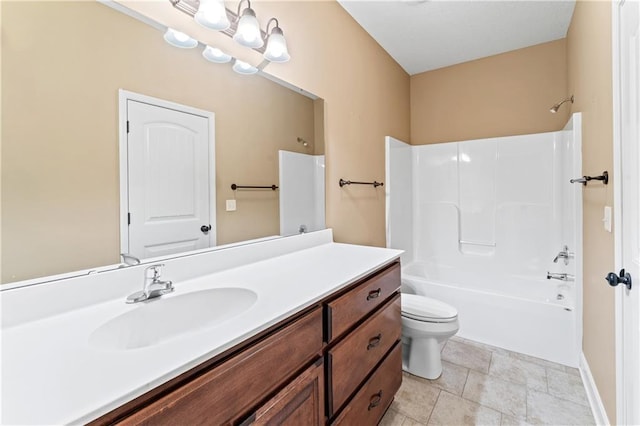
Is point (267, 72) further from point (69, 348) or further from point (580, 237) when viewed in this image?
point (580, 237)

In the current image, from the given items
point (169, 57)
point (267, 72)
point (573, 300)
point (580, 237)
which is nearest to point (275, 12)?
point (267, 72)

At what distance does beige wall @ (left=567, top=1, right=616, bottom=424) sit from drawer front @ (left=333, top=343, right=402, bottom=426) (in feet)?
3.10

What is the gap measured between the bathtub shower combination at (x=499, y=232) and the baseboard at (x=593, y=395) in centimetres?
14

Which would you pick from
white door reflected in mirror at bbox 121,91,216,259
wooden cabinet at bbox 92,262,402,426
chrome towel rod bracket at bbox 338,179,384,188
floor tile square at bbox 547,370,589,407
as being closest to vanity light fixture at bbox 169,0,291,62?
white door reflected in mirror at bbox 121,91,216,259

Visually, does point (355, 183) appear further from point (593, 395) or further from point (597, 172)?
point (593, 395)

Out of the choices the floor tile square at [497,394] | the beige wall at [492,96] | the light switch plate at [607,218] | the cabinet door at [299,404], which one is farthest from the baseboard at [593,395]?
the beige wall at [492,96]

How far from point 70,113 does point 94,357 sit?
0.73m

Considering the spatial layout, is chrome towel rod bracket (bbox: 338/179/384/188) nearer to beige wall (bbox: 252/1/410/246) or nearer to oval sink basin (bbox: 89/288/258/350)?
beige wall (bbox: 252/1/410/246)

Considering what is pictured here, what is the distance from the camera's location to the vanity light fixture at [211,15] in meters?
1.17

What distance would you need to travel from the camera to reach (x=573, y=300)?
2.12 metres

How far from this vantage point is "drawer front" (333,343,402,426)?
116cm

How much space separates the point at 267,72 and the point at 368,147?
46.2 inches

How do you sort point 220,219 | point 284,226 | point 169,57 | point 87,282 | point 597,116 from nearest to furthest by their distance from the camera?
point 87,282 < point 169,57 < point 220,219 < point 597,116 < point 284,226

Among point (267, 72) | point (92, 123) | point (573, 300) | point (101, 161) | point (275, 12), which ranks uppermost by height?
point (275, 12)
